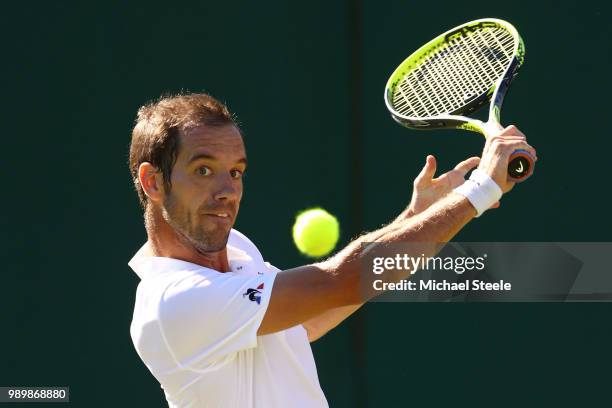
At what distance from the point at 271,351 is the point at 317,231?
1.60 m

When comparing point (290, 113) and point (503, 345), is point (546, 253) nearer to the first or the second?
point (503, 345)

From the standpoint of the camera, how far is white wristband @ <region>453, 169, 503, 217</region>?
2.16 metres

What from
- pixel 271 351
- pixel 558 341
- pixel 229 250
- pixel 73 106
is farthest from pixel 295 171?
pixel 271 351

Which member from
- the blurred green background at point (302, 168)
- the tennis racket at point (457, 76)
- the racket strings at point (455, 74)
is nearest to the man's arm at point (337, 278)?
the tennis racket at point (457, 76)

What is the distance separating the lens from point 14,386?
153 inches

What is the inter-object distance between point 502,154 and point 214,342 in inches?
30.6

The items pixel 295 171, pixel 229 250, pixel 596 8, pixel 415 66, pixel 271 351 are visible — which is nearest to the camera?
pixel 271 351

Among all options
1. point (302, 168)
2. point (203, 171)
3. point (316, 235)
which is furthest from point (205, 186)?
point (302, 168)

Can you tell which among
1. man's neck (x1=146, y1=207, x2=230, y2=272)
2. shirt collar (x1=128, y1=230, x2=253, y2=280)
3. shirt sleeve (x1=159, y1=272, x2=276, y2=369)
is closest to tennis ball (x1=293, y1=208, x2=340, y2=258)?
shirt collar (x1=128, y1=230, x2=253, y2=280)

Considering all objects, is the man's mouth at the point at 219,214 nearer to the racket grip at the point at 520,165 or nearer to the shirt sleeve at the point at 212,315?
the shirt sleeve at the point at 212,315

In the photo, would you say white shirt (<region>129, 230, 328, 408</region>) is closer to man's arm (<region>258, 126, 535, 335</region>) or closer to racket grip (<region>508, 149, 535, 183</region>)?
man's arm (<region>258, 126, 535, 335</region>)

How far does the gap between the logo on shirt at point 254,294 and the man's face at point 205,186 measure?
0.19 meters

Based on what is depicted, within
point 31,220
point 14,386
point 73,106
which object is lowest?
point 14,386

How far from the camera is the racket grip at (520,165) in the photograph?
2.19 metres
